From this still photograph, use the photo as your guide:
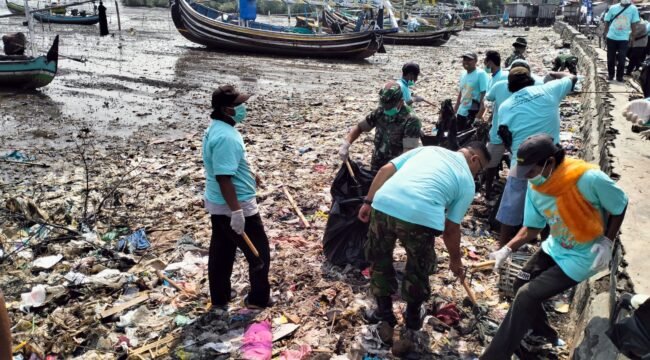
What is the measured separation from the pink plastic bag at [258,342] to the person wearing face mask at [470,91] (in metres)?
3.90

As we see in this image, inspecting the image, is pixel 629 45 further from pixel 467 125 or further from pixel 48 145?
pixel 48 145

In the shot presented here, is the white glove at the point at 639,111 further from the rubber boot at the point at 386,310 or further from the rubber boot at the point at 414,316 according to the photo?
the rubber boot at the point at 386,310

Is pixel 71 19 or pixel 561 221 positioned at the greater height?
pixel 71 19

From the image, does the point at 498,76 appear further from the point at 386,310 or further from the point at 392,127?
the point at 386,310

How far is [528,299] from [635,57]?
30.0ft

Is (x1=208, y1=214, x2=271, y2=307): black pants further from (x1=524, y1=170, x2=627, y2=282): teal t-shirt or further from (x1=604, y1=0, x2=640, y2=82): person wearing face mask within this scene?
(x1=604, y1=0, x2=640, y2=82): person wearing face mask

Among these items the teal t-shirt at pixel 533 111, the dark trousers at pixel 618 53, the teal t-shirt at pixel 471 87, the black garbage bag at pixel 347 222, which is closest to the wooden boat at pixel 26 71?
the teal t-shirt at pixel 471 87

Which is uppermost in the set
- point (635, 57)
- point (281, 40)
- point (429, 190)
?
point (281, 40)

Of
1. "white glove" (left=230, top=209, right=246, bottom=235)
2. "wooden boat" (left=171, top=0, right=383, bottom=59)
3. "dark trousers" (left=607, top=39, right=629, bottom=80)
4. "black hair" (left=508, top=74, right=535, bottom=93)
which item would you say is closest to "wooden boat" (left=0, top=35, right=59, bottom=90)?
"wooden boat" (left=171, top=0, right=383, bottom=59)

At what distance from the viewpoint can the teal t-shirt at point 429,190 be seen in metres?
2.75

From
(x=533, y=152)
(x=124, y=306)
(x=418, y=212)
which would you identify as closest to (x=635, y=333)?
(x=533, y=152)

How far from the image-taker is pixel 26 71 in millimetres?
13141

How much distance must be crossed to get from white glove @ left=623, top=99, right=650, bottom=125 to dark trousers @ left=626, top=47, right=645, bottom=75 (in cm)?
744

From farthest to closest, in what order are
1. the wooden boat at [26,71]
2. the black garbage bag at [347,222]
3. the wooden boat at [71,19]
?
the wooden boat at [71,19]
the wooden boat at [26,71]
the black garbage bag at [347,222]
